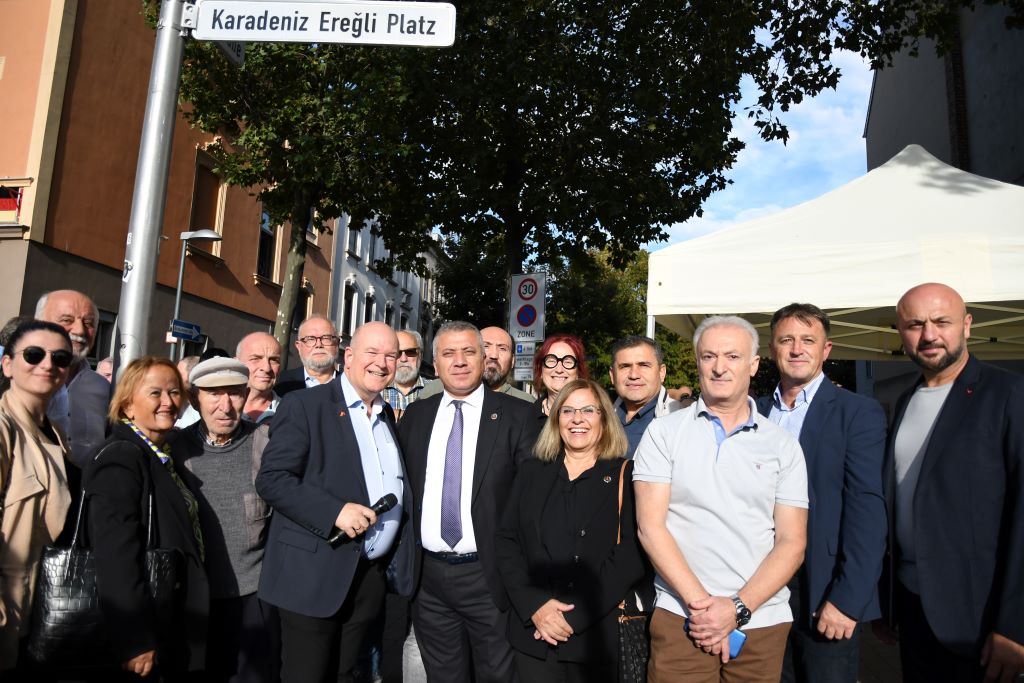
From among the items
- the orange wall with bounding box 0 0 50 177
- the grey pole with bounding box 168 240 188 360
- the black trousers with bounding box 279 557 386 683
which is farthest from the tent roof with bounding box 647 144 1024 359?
the orange wall with bounding box 0 0 50 177

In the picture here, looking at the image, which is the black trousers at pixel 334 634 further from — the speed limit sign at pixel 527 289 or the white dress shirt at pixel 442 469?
the speed limit sign at pixel 527 289

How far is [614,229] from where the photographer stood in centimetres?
1327

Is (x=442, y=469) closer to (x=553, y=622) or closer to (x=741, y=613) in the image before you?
(x=553, y=622)

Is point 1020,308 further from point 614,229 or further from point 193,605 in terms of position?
point 614,229

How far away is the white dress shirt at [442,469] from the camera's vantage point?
343 centimetres

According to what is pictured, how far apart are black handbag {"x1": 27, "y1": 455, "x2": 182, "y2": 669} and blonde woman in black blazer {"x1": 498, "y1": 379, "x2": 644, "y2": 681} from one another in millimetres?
1446

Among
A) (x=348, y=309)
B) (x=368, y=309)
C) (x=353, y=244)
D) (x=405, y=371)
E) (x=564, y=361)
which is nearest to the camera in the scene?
(x=564, y=361)

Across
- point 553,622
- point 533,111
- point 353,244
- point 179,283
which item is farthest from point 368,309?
point 553,622

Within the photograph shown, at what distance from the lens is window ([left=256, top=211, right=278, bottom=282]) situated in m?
20.8

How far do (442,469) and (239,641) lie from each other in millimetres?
1190

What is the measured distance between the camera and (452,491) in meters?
3.48

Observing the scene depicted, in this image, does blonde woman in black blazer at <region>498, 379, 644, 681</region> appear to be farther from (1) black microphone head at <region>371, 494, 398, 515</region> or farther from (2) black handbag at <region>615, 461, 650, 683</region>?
(1) black microphone head at <region>371, 494, 398, 515</region>

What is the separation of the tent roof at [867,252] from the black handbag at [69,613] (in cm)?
392

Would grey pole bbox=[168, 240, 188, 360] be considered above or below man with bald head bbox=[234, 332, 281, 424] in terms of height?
above
